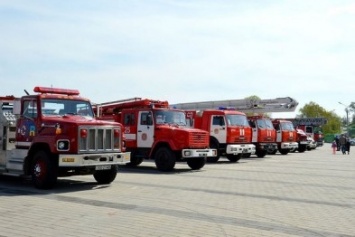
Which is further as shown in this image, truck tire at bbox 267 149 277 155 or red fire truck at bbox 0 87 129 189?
truck tire at bbox 267 149 277 155

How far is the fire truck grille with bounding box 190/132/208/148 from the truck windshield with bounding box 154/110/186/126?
0.95m

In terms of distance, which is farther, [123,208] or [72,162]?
[72,162]

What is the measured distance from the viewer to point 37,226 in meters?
7.73

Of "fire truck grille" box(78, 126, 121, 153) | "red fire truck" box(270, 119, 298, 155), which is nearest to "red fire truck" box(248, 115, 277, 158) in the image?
"red fire truck" box(270, 119, 298, 155)

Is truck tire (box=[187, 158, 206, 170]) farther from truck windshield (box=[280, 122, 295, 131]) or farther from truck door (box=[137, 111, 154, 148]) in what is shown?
truck windshield (box=[280, 122, 295, 131])

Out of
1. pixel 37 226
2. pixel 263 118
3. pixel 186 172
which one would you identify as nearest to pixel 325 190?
pixel 186 172

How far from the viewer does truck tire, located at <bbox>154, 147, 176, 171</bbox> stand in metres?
17.6

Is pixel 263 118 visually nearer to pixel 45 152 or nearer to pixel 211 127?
pixel 211 127

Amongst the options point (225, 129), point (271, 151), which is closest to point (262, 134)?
point (271, 151)

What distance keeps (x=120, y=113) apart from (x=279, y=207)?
1106 cm

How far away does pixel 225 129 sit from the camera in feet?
75.2

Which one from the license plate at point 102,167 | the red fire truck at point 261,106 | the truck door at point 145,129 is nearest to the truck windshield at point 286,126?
the red fire truck at point 261,106

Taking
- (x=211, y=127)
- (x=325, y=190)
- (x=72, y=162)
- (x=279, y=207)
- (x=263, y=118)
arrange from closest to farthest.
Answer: (x=279, y=207) < (x=72, y=162) < (x=325, y=190) < (x=211, y=127) < (x=263, y=118)

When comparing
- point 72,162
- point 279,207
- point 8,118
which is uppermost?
point 8,118
